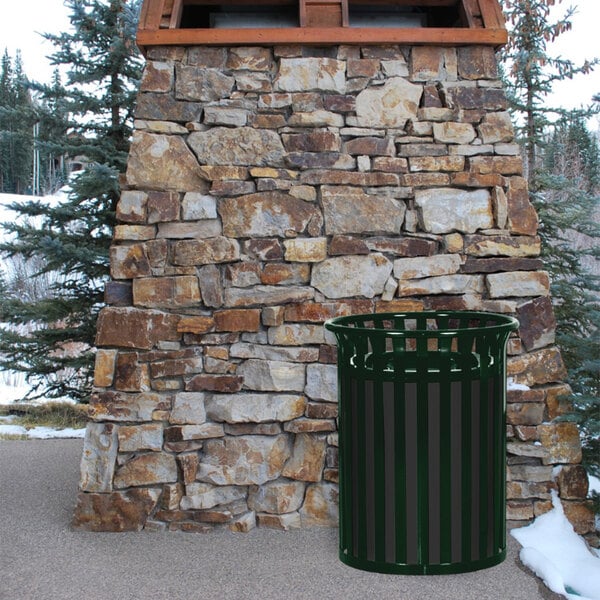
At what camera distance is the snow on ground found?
3.32m

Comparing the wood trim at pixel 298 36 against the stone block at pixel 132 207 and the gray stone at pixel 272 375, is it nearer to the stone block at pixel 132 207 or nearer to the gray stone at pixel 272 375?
the stone block at pixel 132 207

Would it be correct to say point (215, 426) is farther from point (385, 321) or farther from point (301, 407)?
point (385, 321)

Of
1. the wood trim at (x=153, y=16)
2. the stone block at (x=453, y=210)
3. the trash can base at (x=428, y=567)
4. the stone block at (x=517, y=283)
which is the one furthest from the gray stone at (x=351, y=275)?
the wood trim at (x=153, y=16)

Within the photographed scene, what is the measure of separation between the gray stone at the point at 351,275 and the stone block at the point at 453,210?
1.04ft

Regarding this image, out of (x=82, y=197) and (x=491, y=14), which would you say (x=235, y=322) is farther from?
(x=82, y=197)

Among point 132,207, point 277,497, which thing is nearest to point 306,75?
point 132,207

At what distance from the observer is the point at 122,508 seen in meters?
3.91

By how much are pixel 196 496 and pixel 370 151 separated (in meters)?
1.97

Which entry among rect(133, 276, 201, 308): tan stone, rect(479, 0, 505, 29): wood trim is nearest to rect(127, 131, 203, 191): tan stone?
rect(133, 276, 201, 308): tan stone

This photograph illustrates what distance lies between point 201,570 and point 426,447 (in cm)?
120

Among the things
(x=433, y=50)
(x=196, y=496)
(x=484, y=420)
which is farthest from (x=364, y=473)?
(x=433, y=50)

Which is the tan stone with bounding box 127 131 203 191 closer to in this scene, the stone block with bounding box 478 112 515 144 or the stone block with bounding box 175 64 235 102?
the stone block with bounding box 175 64 235 102

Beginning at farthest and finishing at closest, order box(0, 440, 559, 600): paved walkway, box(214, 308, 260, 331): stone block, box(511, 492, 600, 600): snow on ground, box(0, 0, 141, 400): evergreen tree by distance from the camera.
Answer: box(0, 0, 141, 400): evergreen tree, box(214, 308, 260, 331): stone block, box(511, 492, 600, 600): snow on ground, box(0, 440, 559, 600): paved walkway

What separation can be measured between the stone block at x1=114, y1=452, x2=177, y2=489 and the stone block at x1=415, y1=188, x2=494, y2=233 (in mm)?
1773
